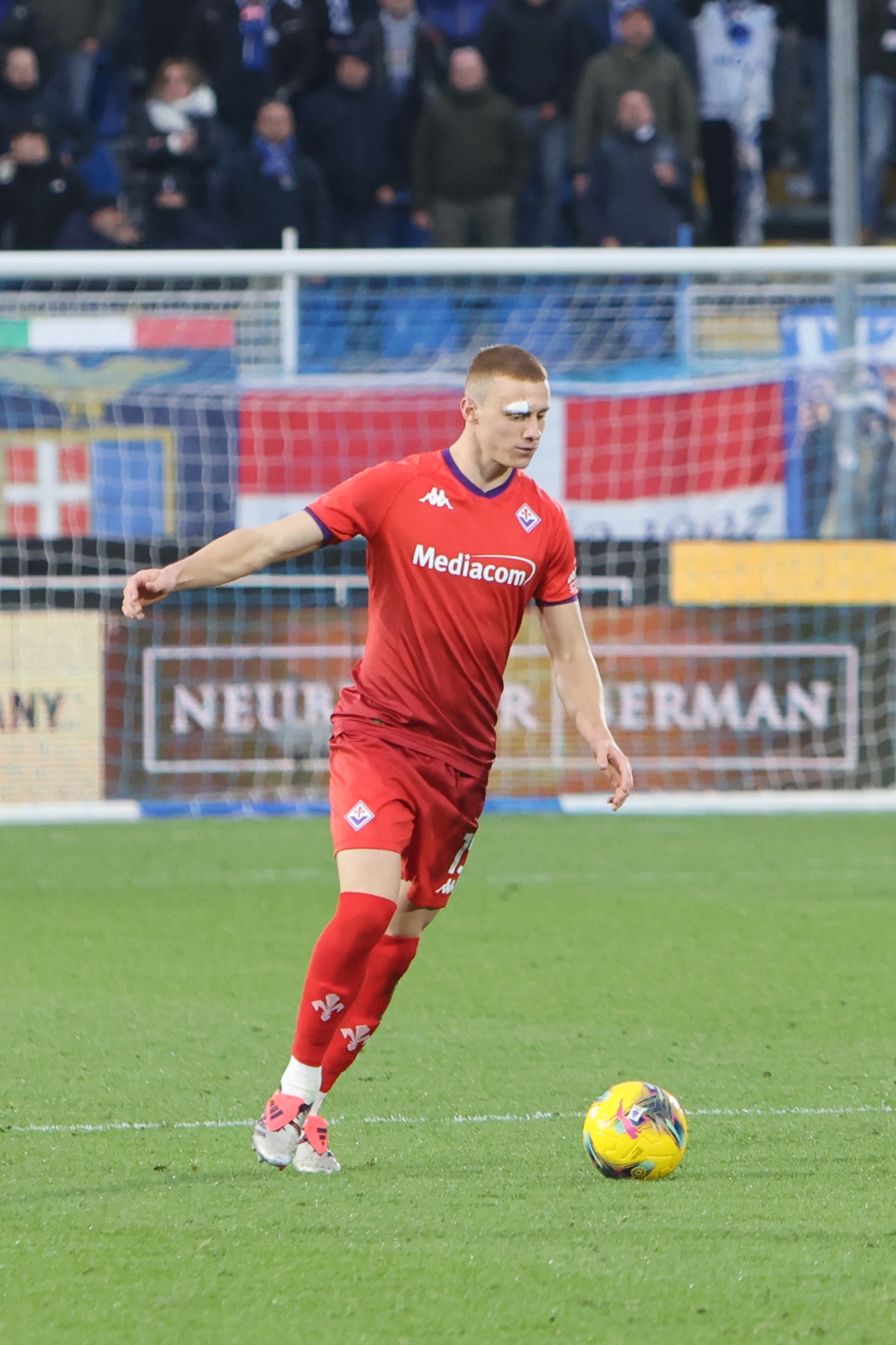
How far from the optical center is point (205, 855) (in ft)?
30.7

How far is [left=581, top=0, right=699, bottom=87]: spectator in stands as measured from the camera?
48.5ft

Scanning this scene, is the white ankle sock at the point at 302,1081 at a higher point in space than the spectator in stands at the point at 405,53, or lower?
lower

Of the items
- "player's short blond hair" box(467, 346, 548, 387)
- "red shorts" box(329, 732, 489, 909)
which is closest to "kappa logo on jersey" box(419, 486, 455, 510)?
"player's short blond hair" box(467, 346, 548, 387)

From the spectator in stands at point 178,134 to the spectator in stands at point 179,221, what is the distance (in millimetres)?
63

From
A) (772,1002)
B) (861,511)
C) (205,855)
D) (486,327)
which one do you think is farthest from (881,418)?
(772,1002)

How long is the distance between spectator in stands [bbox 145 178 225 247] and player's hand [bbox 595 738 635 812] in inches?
404

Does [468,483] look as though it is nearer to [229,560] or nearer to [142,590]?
[229,560]

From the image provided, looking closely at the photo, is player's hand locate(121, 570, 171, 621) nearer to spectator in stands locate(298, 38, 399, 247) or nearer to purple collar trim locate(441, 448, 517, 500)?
purple collar trim locate(441, 448, 517, 500)

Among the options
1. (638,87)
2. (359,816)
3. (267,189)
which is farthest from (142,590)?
(638,87)

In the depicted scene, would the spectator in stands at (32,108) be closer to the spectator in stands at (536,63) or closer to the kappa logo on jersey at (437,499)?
the spectator in stands at (536,63)

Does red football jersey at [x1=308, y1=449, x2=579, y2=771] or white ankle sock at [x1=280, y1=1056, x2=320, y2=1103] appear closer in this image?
white ankle sock at [x1=280, y1=1056, x2=320, y2=1103]

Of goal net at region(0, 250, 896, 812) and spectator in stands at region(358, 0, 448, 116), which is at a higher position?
spectator in stands at region(358, 0, 448, 116)

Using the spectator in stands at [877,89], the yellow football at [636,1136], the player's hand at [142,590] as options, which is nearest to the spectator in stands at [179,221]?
the spectator in stands at [877,89]

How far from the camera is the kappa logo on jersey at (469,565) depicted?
14.7 feet
